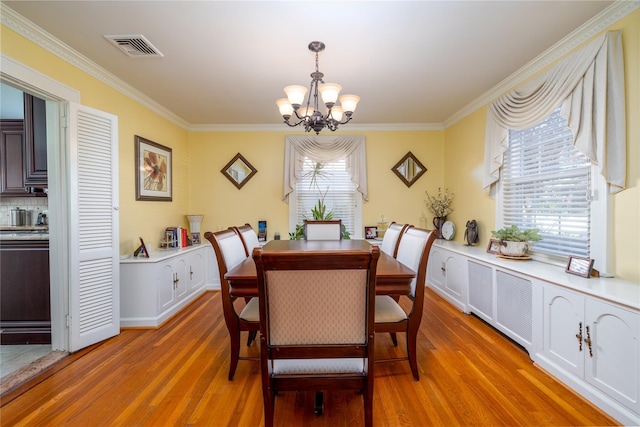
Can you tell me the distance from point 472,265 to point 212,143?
4.04 meters

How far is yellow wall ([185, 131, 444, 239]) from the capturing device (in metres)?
4.54

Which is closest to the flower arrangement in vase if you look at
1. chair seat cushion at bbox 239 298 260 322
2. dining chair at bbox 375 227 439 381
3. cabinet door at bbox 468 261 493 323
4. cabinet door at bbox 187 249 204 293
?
cabinet door at bbox 468 261 493 323

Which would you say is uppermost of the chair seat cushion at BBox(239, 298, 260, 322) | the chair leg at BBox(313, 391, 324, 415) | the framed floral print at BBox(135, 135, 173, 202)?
the framed floral print at BBox(135, 135, 173, 202)

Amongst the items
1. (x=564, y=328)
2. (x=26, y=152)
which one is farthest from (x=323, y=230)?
(x=26, y=152)

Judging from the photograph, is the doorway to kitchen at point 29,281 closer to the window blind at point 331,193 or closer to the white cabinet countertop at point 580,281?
the window blind at point 331,193

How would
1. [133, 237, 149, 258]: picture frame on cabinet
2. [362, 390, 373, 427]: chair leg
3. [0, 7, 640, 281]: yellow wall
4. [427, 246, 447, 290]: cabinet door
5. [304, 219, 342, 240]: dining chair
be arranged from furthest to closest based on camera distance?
[427, 246, 447, 290]: cabinet door
[304, 219, 342, 240]: dining chair
[0, 7, 640, 281]: yellow wall
[133, 237, 149, 258]: picture frame on cabinet
[362, 390, 373, 427]: chair leg

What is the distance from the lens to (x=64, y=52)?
2.33 metres

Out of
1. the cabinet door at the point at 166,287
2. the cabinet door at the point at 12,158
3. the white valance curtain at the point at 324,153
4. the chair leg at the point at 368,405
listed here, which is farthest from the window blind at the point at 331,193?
the chair leg at the point at 368,405

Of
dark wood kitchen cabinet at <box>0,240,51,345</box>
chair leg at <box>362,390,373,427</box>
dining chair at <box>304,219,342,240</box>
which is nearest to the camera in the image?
chair leg at <box>362,390,373,427</box>

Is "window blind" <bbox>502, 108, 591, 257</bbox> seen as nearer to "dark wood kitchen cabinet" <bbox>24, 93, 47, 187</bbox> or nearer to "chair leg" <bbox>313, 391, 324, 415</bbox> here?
"chair leg" <bbox>313, 391, 324, 415</bbox>

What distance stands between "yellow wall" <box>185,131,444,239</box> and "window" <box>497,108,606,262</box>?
1.59 meters

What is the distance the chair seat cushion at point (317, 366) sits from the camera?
1.37 meters

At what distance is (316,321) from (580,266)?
2022 mm

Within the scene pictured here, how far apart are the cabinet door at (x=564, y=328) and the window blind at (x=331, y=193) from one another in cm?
283
